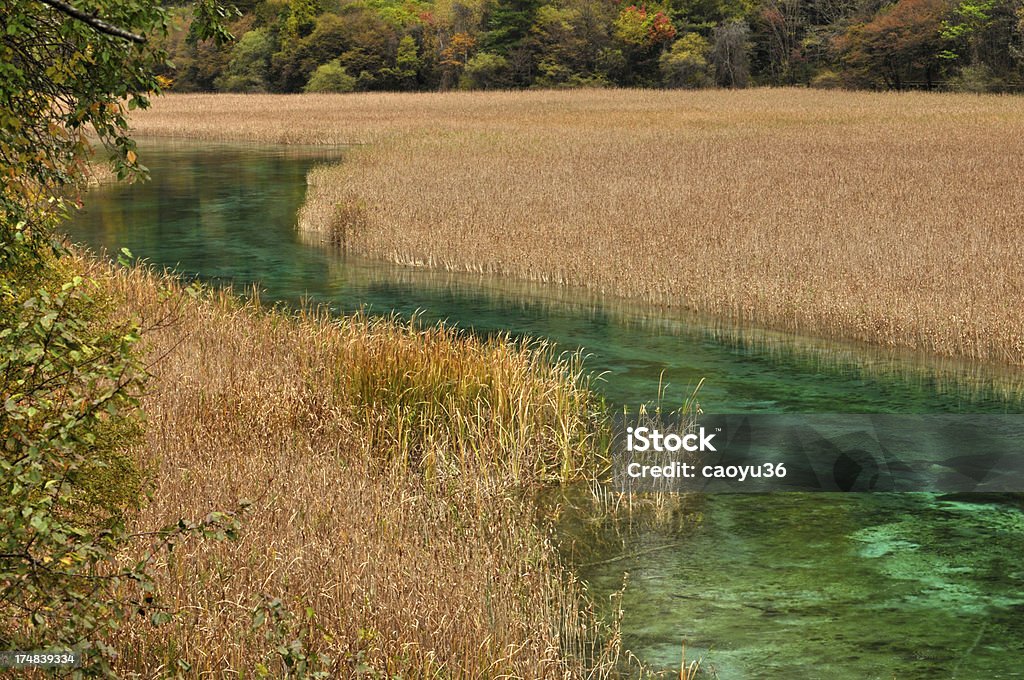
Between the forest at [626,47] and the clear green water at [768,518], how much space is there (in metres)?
47.5

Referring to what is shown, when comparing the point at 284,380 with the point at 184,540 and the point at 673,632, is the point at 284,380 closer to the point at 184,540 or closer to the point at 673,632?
the point at 184,540

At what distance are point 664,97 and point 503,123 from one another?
61.8ft

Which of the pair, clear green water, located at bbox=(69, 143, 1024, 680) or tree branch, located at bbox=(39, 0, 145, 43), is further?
clear green water, located at bbox=(69, 143, 1024, 680)

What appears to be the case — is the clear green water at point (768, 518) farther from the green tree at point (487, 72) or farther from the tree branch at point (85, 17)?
the green tree at point (487, 72)

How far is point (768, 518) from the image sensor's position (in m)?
8.73

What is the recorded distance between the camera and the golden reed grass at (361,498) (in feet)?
18.1

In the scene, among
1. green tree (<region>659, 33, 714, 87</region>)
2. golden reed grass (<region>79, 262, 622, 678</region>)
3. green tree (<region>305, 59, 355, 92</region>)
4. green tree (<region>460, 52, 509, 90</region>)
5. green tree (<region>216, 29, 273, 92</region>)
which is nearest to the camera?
golden reed grass (<region>79, 262, 622, 678</region>)

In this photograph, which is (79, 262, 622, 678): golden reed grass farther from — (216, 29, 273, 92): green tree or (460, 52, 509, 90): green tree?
(216, 29, 273, 92): green tree

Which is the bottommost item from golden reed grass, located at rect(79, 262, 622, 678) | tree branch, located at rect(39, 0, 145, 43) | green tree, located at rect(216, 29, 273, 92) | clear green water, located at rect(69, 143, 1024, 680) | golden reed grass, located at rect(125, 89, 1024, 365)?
clear green water, located at rect(69, 143, 1024, 680)

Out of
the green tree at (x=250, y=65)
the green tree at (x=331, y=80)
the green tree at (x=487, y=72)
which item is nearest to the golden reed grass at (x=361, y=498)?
the green tree at (x=487, y=72)

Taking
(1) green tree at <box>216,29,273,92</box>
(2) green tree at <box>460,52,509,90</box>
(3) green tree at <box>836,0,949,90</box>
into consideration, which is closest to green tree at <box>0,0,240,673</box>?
(3) green tree at <box>836,0,949,90</box>

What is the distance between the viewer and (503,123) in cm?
4319

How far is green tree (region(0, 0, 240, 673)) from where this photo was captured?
146 inches

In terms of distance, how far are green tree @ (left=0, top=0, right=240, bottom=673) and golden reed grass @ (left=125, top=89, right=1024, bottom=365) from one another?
10290mm
